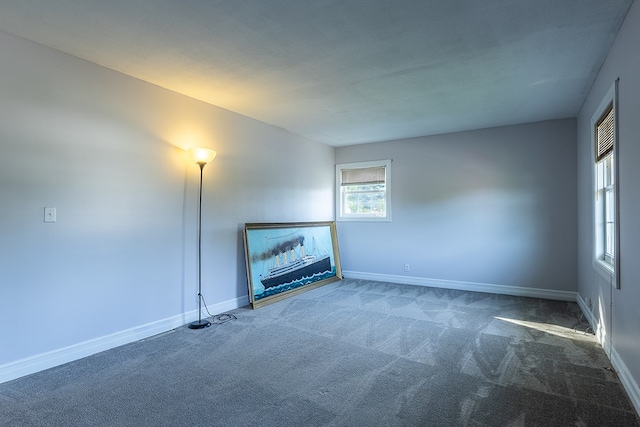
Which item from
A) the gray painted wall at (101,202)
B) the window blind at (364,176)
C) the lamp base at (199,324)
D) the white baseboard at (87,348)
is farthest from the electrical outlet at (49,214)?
the window blind at (364,176)

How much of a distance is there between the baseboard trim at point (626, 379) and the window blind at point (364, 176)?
4.05 meters

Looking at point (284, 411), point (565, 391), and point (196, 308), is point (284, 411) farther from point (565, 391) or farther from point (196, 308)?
point (196, 308)

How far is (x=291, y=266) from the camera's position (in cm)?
514

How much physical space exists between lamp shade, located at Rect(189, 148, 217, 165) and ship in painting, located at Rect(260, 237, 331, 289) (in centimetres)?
168

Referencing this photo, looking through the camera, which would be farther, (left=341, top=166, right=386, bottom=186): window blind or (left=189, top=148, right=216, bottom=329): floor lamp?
(left=341, top=166, right=386, bottom=186): window blind

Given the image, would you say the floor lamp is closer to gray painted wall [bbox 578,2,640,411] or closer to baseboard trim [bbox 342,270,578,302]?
baseboard trim [bbox 342,270,578,302]

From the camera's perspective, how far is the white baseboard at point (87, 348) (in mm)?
2547

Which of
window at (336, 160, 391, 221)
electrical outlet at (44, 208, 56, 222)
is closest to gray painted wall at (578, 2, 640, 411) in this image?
window at (336, 160, 391, 221)

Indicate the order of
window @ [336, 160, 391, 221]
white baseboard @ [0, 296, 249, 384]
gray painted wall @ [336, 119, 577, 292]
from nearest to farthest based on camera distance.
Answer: white baseboard @ [0, 296, 249, 384]
gray painted wall @ [336, 119, 577, 292]
window @ [336, 160, 391, 221]

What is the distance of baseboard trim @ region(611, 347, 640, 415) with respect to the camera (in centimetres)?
209

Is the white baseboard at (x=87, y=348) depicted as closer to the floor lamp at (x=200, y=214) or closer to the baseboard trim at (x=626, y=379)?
the floor lamp at (x=200, y=214)

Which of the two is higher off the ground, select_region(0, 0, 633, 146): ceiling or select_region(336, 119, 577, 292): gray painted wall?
select_region(0, 0, 633, 146): ceiling

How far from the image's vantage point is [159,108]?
3549 mm

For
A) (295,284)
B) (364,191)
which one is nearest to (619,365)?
(295,284)
